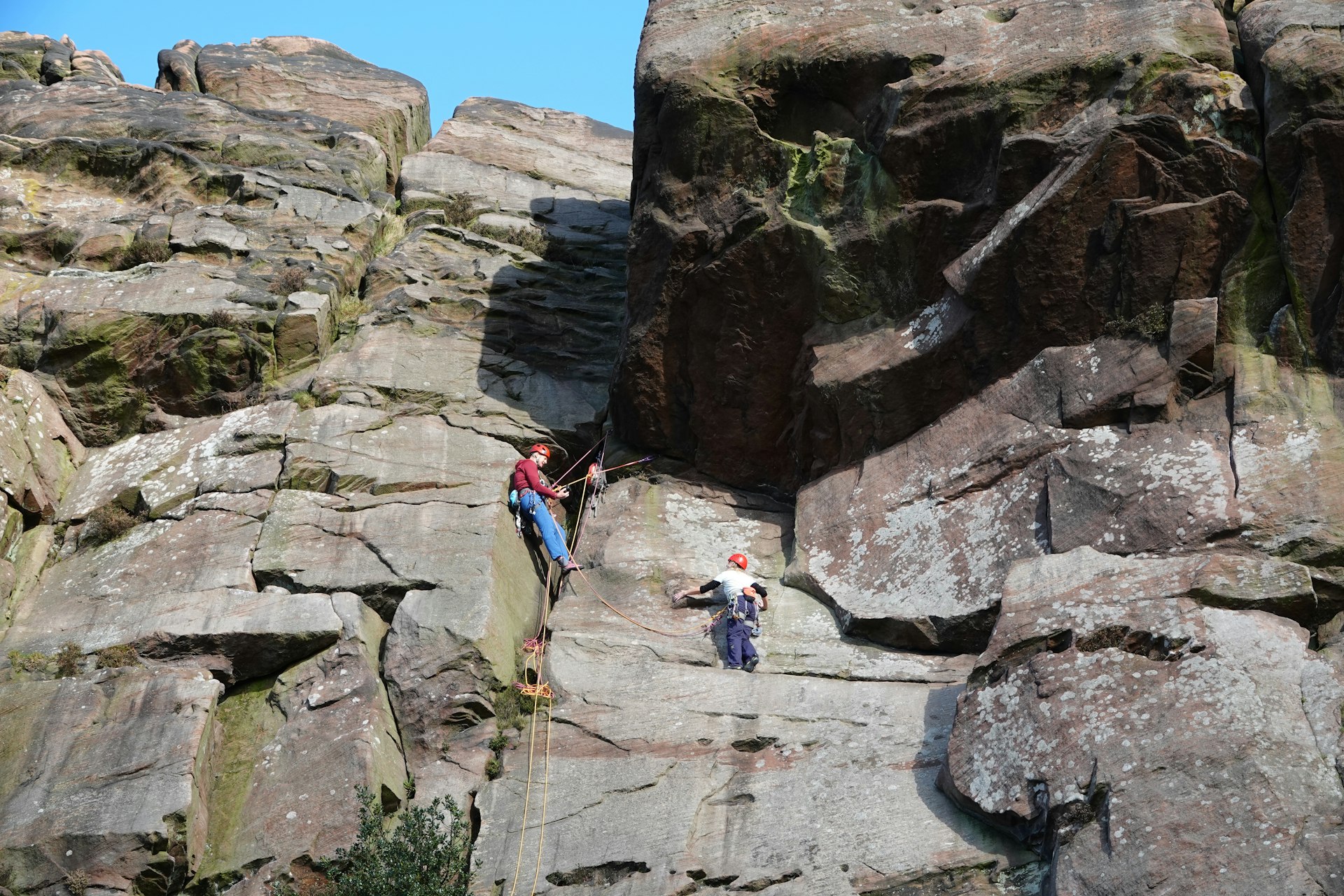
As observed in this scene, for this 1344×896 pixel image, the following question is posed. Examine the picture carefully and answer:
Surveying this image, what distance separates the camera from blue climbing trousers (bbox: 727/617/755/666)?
41.2ft

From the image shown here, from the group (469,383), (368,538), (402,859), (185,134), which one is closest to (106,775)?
(402,859)

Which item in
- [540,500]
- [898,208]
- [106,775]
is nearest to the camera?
[106,775]

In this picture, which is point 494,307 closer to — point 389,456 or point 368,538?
point 389,456

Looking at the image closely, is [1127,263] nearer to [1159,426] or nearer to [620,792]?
[1159,426]

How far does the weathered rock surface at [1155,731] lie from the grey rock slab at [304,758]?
5269 millimetres

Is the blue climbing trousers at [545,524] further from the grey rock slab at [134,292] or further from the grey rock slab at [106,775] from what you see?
the grey rock slab at [134,292]

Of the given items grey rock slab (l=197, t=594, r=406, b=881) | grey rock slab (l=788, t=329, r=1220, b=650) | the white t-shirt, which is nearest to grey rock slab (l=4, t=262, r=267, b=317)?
grey rock slab (l=197, t=594, r=406, b=881)

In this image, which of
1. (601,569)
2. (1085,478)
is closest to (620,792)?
(601,569)

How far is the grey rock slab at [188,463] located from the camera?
612 inches

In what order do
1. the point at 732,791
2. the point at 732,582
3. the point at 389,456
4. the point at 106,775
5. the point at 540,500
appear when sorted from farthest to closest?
the point at 389,456
the point at 540,500
the point at 732,582
the point at 106,775
the point at 732,791

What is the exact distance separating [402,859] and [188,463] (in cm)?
747

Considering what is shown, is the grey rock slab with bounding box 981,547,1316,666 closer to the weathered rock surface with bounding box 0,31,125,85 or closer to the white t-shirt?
the white t-shirt

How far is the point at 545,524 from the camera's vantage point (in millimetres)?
15023

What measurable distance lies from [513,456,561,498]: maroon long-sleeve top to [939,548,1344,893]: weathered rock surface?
623 centimetres
